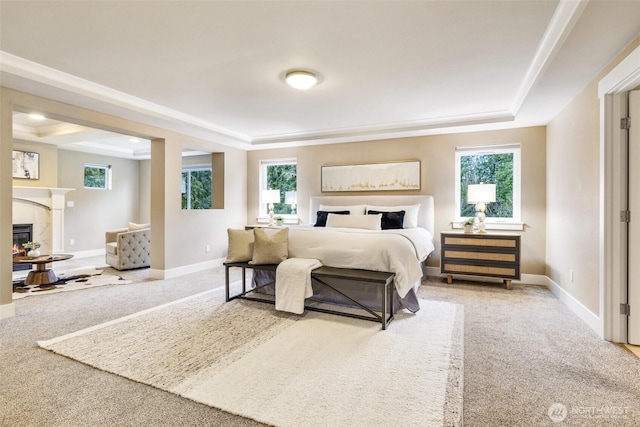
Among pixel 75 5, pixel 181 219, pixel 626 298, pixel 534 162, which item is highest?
pixel 75 5

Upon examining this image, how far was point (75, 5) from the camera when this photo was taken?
2107 millimetres

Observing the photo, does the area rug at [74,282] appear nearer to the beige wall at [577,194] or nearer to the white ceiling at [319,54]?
the white ceiling at [319,54]

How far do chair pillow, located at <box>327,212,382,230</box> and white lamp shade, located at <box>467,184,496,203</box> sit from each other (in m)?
1.35

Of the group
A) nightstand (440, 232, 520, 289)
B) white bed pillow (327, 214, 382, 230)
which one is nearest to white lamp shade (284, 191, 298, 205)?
white bed pillow (327, 214, 382, 230)

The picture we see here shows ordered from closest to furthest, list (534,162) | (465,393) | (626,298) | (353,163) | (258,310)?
(465,393), (626,298), (258,310), (534,162), (353,163)

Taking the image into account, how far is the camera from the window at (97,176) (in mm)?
7195

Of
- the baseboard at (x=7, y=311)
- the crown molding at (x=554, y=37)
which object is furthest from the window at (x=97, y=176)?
the crown molding at (x=554, y=37)

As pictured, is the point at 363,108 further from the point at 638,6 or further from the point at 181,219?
the point at 181,219

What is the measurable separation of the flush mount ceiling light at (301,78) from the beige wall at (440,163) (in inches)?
101

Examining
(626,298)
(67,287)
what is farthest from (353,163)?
(67,287)

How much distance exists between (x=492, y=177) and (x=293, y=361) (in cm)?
424

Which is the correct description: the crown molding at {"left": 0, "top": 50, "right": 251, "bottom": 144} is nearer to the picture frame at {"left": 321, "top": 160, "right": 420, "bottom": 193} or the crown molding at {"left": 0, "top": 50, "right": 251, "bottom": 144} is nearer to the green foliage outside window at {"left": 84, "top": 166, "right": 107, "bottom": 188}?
the picture frame at {"left": 321, "top": 160, "right": 420, "bottom": 193}

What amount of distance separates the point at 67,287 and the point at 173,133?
8.57 feet

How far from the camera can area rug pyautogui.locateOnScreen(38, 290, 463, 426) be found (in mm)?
1682
